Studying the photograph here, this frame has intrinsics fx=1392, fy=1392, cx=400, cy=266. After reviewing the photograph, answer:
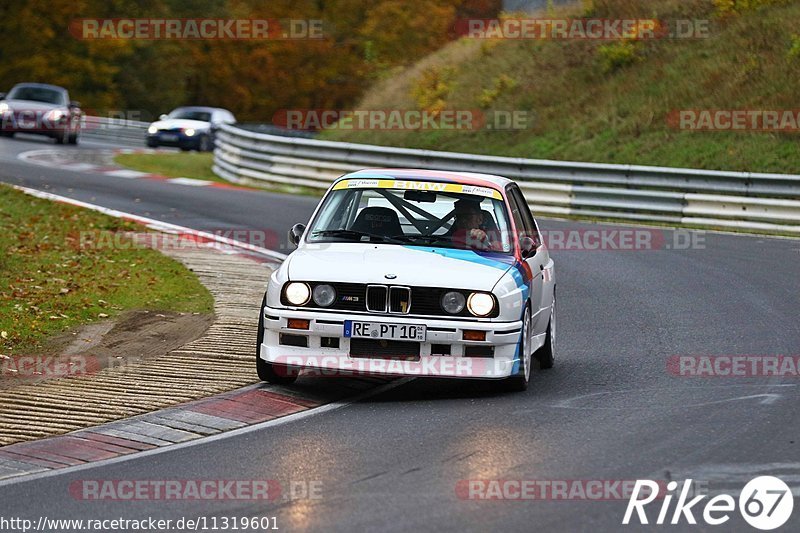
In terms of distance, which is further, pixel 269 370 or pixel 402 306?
pixel 269 370

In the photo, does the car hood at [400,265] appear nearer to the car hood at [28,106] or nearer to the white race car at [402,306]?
the white race car at [402,306]

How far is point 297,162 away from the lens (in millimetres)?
28500

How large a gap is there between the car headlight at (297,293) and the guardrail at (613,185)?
14040 millimetres

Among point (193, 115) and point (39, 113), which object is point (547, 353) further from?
point (193, 115)

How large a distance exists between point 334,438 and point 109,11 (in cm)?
6305

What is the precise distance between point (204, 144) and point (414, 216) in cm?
3179

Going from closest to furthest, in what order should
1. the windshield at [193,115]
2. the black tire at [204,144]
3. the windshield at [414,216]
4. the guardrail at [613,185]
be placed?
1. the windshield at [414,216]
2. the guardrail at [613,185]
3. the black tire at [204,144]
4. the windshield at [193,115]

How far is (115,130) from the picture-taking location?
4650cm

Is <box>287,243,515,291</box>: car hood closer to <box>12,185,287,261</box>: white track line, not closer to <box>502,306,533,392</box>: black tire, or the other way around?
<box>502,306,533,392</box>: black tire

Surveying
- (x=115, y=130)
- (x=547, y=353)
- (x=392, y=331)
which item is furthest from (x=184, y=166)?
(x=392, y=331)

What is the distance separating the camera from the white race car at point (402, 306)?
30.5ft

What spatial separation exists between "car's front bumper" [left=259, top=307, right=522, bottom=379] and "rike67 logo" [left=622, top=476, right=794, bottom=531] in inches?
94.3

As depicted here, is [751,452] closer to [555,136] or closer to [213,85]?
[555,136]

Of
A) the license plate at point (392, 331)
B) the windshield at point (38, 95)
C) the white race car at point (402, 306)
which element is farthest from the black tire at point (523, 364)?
the windshield at point (38, 95)
